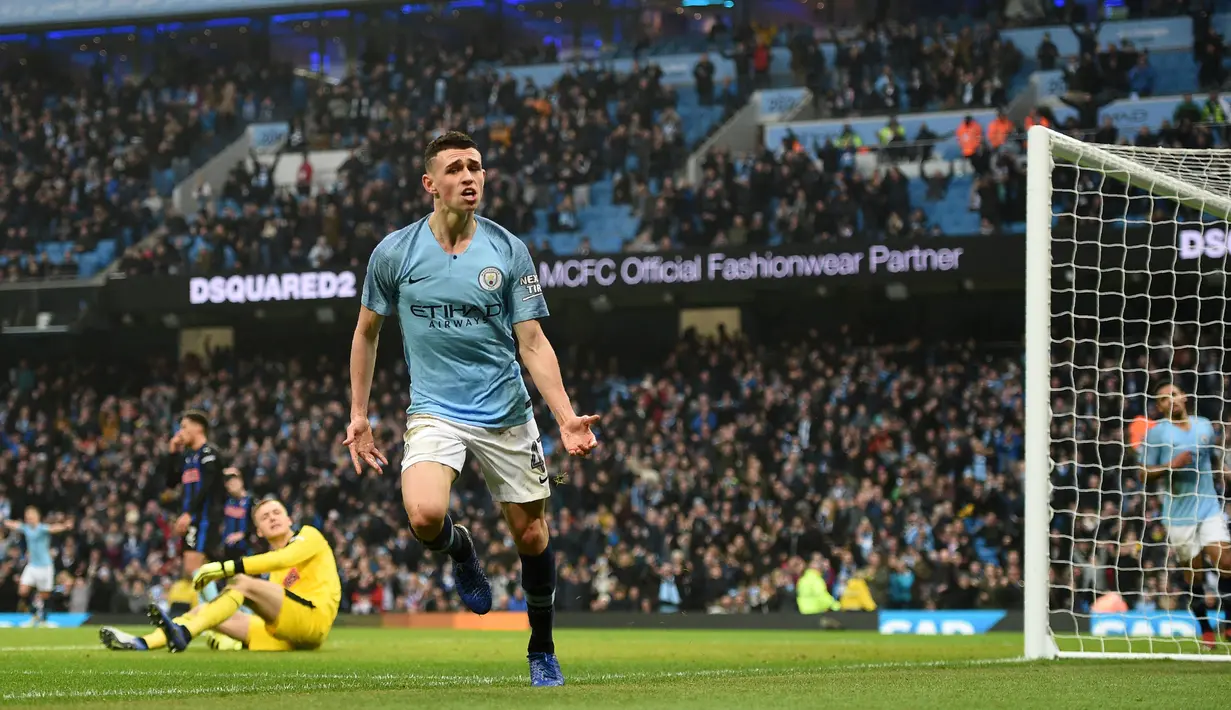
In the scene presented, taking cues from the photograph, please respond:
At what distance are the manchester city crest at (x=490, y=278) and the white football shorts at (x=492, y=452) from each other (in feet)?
2.20

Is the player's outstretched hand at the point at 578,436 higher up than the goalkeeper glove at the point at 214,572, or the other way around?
the player's outstretched hand at the point at 578,436

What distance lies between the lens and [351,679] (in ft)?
28.3

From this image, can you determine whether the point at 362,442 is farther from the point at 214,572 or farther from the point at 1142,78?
the point at 1142,78

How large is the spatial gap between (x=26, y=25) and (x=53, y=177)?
19.3 feet

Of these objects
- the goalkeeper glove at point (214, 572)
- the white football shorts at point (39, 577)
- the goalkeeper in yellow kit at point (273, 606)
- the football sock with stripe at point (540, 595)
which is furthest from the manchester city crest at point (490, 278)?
the white football shorts at point (39, 577)

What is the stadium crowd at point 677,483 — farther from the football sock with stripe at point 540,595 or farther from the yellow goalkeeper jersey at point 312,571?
the football sock with stripe at point 540,595

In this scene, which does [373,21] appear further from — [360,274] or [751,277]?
[751,277]

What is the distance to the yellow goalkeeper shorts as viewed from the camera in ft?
39.9

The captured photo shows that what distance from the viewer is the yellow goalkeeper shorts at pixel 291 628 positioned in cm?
1215

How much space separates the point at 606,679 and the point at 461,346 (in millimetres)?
2136

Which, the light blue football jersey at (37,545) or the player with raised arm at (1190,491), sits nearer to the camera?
the player with raised arm at (1190,491)

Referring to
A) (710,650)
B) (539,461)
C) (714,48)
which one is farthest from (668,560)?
(539,461)

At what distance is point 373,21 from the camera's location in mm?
38969

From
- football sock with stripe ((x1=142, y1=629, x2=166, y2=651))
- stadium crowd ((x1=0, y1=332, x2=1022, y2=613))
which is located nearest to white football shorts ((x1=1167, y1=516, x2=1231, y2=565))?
football sock with stripe ((x1=142, y1=629, x2=166, y2=651))
